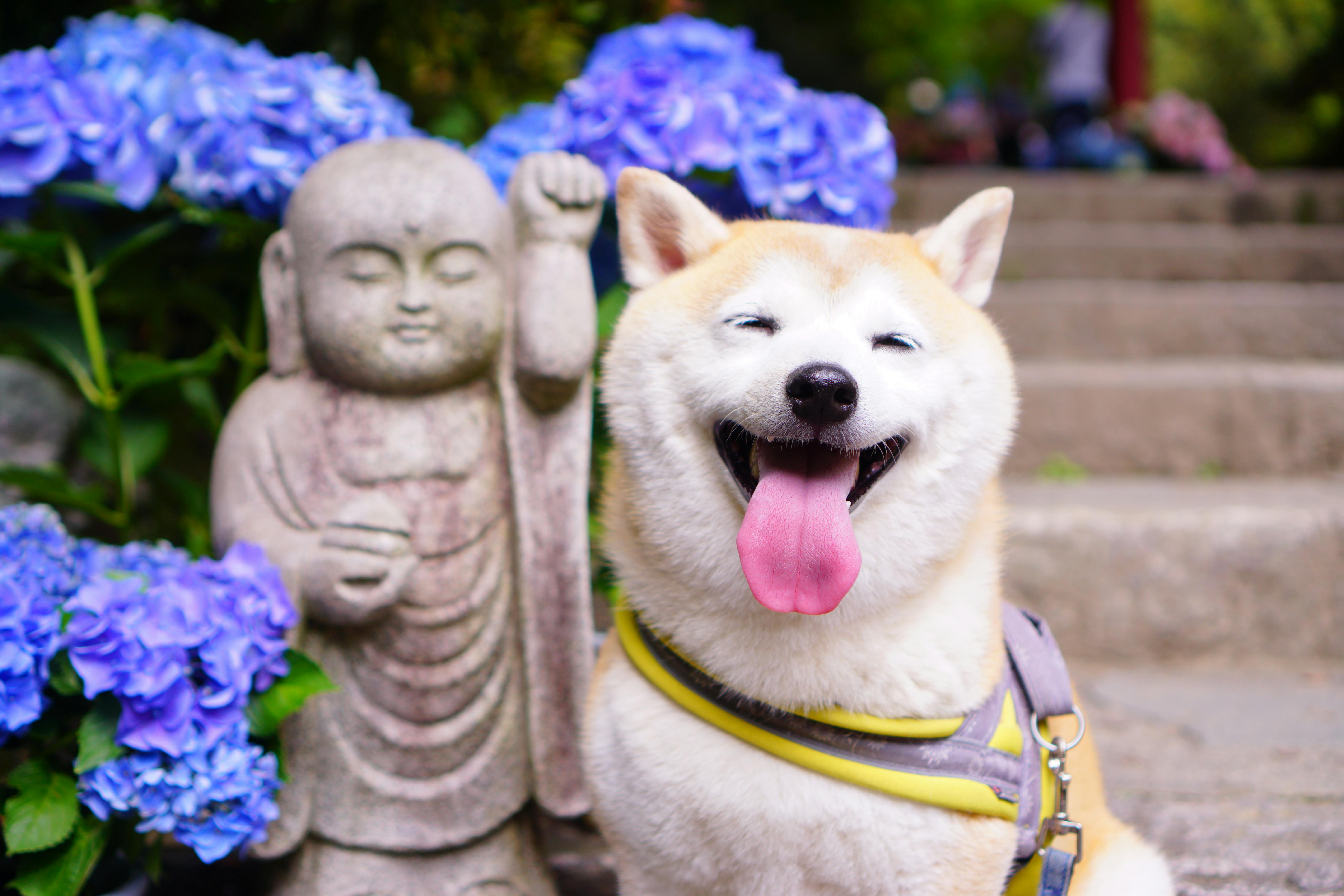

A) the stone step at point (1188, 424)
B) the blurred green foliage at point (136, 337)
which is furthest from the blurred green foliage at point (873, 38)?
the blurred green foliage at point (136, 337)

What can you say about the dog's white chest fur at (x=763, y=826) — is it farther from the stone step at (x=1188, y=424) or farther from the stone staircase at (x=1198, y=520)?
the stone step at (x=1188, y=424)

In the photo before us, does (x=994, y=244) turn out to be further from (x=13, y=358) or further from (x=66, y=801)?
(x=13, y=358)

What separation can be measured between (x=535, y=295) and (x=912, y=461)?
669 mm

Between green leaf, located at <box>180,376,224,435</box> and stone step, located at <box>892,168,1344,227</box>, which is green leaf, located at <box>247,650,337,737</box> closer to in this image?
green leaf, located at <box>180,376,224,435</box>

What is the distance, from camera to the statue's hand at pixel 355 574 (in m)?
1.36

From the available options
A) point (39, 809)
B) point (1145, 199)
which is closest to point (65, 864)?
point (39, 809)

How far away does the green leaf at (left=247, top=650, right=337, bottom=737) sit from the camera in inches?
52.2

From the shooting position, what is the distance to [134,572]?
1.47 m

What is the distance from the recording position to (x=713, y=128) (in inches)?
70.1

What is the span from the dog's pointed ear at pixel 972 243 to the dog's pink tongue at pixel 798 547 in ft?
1.34

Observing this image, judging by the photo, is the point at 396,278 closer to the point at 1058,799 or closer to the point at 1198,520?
the point at 1058,799

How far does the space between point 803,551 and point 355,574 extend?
0.69m

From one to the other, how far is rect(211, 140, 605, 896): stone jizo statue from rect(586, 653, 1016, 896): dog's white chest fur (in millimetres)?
323

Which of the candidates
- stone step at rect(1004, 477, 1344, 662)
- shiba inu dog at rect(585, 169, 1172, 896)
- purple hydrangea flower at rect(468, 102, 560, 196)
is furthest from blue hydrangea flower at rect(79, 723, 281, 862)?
stone step at rect(1004, 477, 1344, 662)
